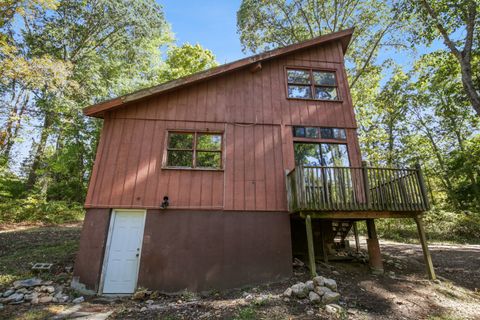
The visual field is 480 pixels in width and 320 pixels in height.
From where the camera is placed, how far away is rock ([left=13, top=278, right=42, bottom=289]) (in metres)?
5.99

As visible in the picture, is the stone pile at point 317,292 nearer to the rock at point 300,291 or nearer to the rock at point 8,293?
the rock at point 300,291

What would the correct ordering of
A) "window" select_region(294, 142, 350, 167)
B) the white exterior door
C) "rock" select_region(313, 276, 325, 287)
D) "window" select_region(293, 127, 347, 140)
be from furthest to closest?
"window" select_region(293, 127, 347, 140)
"window" select_region(294, 142, 350, 167)
the white exterior door
"rock" select_region(313, 276, 325, 287)

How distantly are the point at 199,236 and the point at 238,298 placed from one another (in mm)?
1938

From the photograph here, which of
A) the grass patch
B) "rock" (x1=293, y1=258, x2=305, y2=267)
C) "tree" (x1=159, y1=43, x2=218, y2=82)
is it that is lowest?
the grass patch

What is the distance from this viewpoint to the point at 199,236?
6.85 metres

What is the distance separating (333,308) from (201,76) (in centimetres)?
742

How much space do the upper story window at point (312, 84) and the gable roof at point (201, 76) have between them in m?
0.96

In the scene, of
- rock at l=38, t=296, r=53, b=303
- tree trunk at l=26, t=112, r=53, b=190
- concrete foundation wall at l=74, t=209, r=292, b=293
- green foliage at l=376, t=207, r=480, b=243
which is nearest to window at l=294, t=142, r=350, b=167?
concrete foundation wall at l=74, t=209, r=292, b=293

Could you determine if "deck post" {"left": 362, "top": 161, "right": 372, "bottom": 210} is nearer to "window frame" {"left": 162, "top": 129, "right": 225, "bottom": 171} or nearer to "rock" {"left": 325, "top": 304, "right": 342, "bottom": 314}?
"rock" {"left": 325, "top": 304, "right": 342, "bottom": 314}

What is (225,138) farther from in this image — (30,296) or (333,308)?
(30,296)

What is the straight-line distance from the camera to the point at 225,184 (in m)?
7.41

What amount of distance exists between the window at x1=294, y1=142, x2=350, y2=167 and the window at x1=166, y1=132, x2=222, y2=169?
2.73 meters

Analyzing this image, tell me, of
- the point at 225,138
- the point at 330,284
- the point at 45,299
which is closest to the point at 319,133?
the point at 225,138

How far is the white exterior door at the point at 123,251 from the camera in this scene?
646cm
